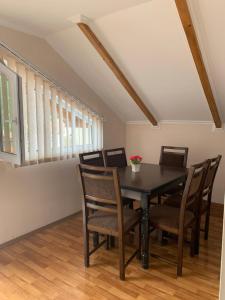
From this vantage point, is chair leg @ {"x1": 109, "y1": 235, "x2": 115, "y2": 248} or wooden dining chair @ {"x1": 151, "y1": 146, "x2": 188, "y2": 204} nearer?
chair leg @ {"x1": 109, "y1": 235, "x2": 115, "y2": 248}

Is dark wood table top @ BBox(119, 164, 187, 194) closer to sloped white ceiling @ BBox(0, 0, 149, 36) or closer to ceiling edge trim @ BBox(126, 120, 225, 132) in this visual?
ceiling edge trim @ BBox(126, 120, 225, 132)

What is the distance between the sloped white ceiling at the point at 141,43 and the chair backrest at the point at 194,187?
3.87ft

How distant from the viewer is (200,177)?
2.32m

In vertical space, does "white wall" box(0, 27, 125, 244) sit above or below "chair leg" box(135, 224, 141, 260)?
above

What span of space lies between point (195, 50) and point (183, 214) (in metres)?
1.56

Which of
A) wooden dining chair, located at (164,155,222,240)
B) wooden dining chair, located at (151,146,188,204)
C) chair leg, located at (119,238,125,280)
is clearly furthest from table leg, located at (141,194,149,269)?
wooden dining chair, located at (151,146,188,204)

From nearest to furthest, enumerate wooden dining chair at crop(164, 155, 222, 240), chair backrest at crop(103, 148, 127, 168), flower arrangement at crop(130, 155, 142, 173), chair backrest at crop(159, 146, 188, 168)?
wooden dining chair at crop(164, 155, 222, 240), flower arrangement at crop(130, 155, 142, 173), chair backrest at crop(103, 148, 127, 168), chair backrest at crop(159, 146, 188, 168)

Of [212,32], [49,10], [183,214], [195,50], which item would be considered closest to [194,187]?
[183,214]

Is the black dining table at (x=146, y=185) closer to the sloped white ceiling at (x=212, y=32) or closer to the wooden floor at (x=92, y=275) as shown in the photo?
the wooden floor at (x=92, y=275)

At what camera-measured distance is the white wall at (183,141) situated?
3752mm

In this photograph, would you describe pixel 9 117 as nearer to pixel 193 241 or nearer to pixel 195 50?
pixel 195 50

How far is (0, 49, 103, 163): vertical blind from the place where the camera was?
283 centimetres

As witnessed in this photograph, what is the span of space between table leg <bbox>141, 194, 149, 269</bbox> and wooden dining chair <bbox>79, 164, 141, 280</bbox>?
3.6 inches

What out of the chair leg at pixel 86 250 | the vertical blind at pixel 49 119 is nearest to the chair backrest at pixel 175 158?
the vertical blind at pixel 49 119
